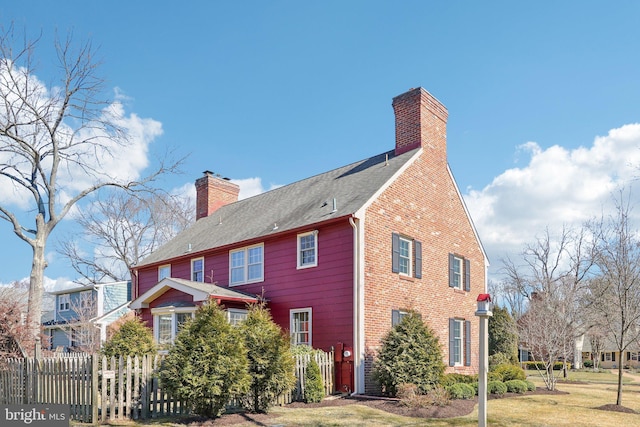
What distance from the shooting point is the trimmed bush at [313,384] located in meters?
14.9

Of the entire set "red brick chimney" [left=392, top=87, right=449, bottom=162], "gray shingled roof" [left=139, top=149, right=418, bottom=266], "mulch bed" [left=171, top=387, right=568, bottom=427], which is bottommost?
"mulch bed" [left=171, top=387, right=568, bottom=427]

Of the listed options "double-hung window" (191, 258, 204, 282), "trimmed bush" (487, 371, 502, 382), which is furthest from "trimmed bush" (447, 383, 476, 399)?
"double-hung window" (191, 258, 204, 282)

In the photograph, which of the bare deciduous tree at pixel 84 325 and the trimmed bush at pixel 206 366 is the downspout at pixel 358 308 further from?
the bare deciduous tree at pixel 84 325

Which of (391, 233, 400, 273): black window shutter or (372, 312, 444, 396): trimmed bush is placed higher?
(391, 233, 400, 273): black window shutter

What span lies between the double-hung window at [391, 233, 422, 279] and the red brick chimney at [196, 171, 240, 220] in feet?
43.9

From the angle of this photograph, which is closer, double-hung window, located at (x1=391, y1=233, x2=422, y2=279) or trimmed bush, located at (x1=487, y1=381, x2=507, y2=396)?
trimmed bush, located at (x1=487, y1=381, x2=507, y2=396)

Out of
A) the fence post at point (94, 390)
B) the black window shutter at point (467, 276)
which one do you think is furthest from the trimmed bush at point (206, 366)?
the black window shutter at point (467, 276)

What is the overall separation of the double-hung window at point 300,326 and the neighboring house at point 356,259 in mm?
39

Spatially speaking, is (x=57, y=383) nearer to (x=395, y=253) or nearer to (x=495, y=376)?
(x=395, y=253)

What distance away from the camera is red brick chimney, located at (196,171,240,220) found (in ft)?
98.0

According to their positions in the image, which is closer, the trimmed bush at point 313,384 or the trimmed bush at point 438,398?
the trimmed bush at point 438,398

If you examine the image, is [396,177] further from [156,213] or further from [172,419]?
[156,213]

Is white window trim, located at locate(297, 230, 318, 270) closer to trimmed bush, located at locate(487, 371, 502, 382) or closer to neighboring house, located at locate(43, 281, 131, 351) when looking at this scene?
trimmed bush, located at locate(487, 371, 502, 382)

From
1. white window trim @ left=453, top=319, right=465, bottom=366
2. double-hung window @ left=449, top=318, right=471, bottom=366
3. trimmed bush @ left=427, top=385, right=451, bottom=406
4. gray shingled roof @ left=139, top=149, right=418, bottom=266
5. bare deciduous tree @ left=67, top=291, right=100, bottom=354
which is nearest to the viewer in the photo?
trimmed bush @ left=427, top=385, right=451, bottom=406
